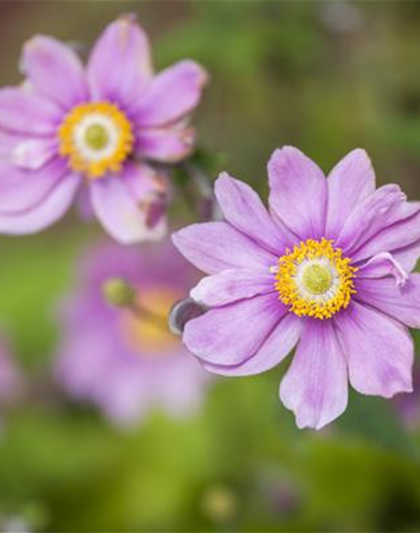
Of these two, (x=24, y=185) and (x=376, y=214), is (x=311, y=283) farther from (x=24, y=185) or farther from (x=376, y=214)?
(x=24, y=185)

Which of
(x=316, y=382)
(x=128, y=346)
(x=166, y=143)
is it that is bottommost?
(x=128, y=346)

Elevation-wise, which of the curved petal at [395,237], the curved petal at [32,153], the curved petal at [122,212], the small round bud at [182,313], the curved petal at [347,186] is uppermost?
the curved petal at [32,153]

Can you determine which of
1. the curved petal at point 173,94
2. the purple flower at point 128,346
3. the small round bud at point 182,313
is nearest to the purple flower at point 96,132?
the curved petal at point 173,94

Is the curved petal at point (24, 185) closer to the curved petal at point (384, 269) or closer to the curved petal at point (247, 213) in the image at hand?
the curved petal at point (247, 213)

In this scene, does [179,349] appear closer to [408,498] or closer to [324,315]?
[408,498]

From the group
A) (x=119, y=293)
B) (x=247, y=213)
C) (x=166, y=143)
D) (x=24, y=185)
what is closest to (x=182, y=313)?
(x=247, y=213)

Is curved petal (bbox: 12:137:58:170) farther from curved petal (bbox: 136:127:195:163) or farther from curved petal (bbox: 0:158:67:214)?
curved petal (bbox: 136:127:195:163)

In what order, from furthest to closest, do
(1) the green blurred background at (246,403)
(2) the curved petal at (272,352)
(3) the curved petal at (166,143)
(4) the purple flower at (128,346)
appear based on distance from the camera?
(4) the purple flower at (128,346) → (1) the green blurred background at (246,403) → (3) the curved petal at (166,143) → (2) the curved petal at (272,352)
